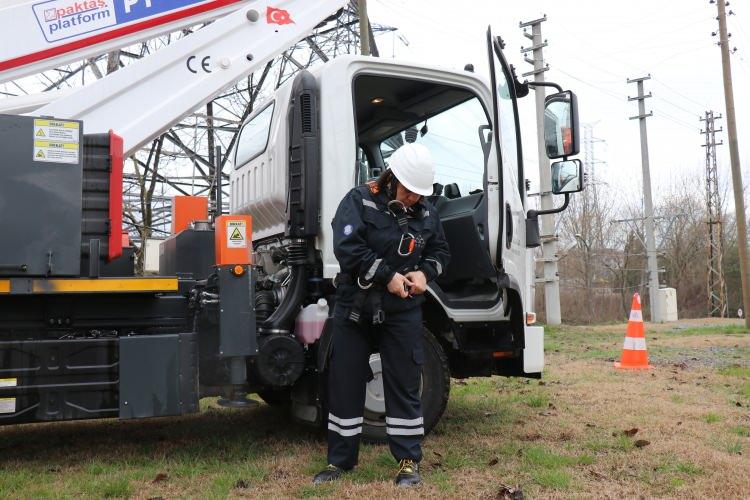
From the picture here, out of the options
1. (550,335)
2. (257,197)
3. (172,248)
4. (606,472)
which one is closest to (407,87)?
(257,197)

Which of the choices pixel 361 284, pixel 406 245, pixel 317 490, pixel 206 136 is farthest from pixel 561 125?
pixel 206 136

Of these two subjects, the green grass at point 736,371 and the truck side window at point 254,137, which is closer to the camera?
the truck side window at point 254,137

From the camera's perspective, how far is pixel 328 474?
389 cm

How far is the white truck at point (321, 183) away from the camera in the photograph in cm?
449

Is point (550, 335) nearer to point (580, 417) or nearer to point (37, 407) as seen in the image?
point (580, 417)

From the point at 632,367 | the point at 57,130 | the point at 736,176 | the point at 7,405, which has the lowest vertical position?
the point at 632,367

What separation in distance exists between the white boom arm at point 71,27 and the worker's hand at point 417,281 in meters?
2.59

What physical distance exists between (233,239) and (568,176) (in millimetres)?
2377

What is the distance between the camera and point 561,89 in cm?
482

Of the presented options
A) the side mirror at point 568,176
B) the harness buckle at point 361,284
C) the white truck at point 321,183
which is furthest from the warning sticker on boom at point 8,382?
the side mirror at point 568,176

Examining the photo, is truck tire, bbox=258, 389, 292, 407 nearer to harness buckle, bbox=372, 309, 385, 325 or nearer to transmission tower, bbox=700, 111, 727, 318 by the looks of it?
harness buckle, bbox=372, 309, 385, 325

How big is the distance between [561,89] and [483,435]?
101 inches

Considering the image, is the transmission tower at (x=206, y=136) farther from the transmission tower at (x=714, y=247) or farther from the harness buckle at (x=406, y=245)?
the transmission tower at (x=714, y=247)

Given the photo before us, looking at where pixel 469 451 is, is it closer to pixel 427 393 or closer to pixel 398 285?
pixel 427 393
